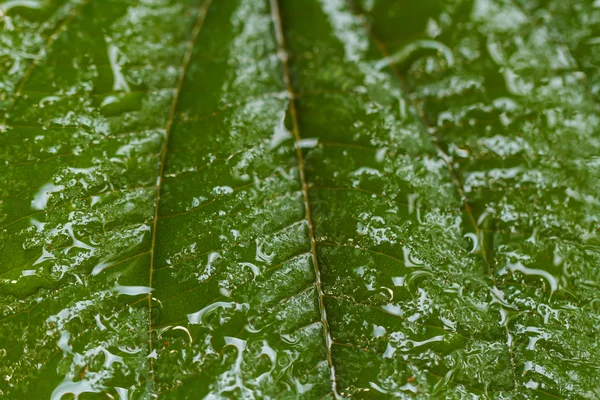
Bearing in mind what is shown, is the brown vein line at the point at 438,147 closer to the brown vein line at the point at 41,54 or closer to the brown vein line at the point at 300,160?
the brown vein line at the point at 300,160

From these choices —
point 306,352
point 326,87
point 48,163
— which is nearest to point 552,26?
point 326,87

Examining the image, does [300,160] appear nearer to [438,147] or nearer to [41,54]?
[438,147]

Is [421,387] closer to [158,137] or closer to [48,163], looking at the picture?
[158,137]

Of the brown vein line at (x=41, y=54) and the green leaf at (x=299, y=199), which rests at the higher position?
the brown vein line at (x=41, y=54)

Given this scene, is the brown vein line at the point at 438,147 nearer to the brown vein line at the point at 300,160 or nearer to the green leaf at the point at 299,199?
the green leaf at the point at 299,199

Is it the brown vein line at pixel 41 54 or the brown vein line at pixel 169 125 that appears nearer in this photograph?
the brown vein line at pixel 169 125

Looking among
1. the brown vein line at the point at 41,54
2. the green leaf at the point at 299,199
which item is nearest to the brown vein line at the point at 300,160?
the green leaf at the point at 299,199

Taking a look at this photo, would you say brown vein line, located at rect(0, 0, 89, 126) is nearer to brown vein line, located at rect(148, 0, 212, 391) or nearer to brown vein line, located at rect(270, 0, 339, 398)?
brown vein line, located at rect(148, 0, 212, 391)
